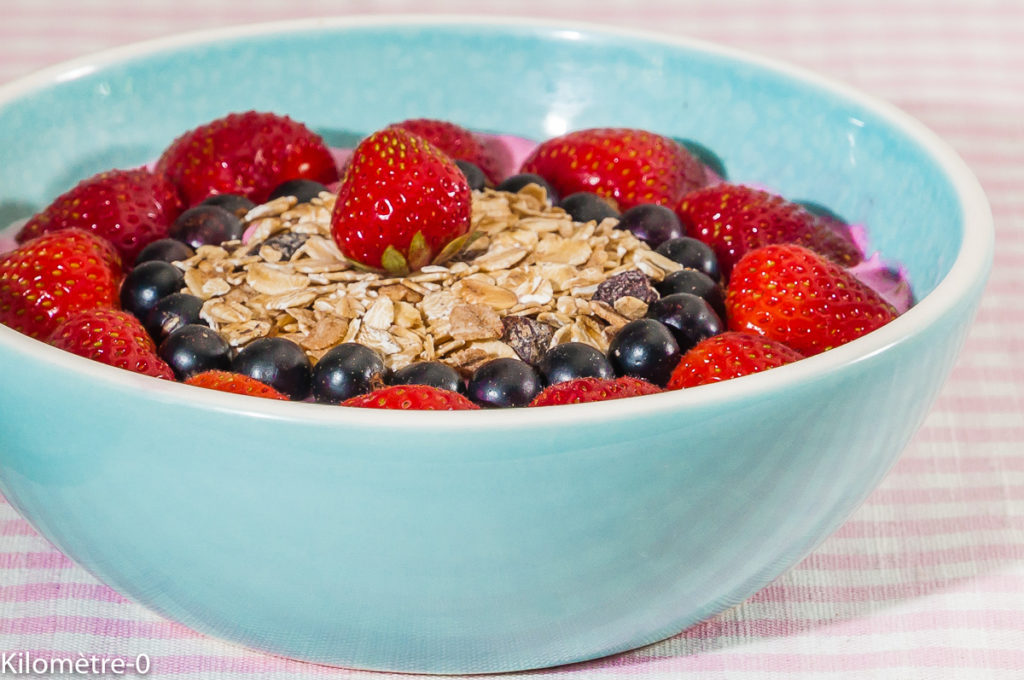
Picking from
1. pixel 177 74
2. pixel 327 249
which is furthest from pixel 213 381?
pixel 177 74

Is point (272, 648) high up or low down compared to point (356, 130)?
down

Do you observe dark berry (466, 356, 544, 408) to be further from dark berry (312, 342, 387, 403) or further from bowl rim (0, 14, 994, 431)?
bowl rim (0, 14, 994, 431)

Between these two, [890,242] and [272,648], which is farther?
[890,242]

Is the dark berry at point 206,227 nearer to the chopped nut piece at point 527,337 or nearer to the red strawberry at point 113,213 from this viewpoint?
the red strawberry at point 113,213

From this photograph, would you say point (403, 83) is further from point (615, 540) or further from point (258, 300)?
point (615, 540)

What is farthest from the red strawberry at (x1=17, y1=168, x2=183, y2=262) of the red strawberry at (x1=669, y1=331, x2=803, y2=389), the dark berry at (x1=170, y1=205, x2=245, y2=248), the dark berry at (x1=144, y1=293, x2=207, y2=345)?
the red strawberry at (x1=669, y1=331, x2=803, y2=389)

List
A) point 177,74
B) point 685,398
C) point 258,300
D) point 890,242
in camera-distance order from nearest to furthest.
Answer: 1. point 685,398
2. point 258,300
3. point 890,242
4. point 177,74
